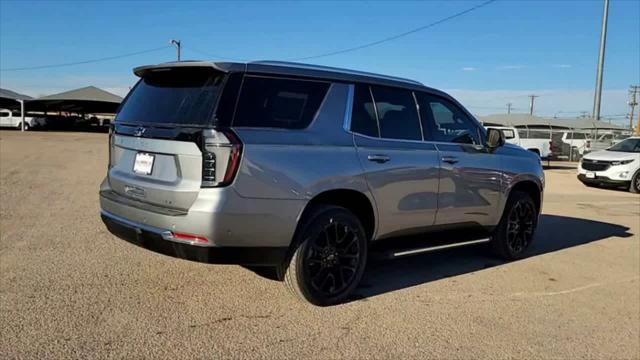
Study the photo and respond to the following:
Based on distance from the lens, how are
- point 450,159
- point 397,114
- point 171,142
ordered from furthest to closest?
point 450,159
point 397,114
point 171,142

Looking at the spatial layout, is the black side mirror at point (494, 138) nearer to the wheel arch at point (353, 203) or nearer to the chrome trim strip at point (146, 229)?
the wheel arch at point (353, 203)

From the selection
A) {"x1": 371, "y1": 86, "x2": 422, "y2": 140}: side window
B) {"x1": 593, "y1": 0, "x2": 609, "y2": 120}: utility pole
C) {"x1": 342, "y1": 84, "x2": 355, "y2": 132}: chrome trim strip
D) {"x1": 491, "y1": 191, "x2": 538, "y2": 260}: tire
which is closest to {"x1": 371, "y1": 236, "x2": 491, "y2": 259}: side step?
{"x1": 491, "y1": 191, "x2": 538, "y2": 260}: tire

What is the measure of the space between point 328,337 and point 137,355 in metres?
1.32

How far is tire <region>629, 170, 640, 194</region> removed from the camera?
16.4m

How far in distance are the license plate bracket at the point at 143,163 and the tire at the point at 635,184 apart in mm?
16079

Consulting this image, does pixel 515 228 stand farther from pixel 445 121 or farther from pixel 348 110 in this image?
pixel 348 110

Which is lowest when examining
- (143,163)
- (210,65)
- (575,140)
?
(143,163)

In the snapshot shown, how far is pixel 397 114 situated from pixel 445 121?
78cm

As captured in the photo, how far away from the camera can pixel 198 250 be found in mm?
3943

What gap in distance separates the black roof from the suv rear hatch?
0.04 m

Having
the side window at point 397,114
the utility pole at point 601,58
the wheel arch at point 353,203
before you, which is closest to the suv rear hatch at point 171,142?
the wheel arch at point 353,203

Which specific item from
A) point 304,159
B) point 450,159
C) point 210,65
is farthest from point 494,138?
point 210,65

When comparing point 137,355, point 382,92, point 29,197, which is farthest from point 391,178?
point 29,197

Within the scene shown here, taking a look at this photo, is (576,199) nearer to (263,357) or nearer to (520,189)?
(520,189)
